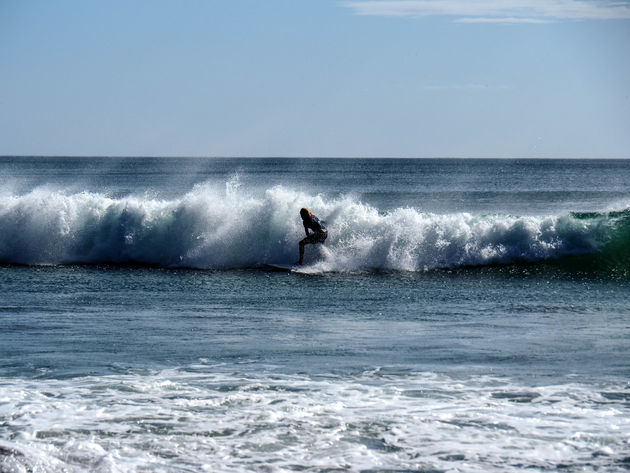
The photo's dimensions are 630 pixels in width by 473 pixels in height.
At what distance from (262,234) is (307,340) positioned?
1049 cm

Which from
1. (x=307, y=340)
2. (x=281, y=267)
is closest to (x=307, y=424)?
(x=307, y=340)

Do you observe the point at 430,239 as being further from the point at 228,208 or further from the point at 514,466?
the point at 514,466

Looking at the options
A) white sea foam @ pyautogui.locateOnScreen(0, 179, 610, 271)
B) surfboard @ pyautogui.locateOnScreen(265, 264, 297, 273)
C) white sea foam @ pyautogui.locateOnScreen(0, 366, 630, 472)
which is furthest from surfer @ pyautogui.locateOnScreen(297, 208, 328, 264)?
white sea foam @ pyautogui.locateOnScreen(0, 366, 630, 472)

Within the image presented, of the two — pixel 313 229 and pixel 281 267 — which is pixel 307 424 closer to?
pixel 313 229

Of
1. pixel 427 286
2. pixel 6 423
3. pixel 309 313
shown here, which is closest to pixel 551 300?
pixel 427 286

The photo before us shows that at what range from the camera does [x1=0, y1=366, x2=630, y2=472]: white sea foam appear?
7046 millimetres

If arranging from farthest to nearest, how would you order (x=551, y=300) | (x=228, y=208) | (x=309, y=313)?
(x=228, y=208)
(x=551, y=300)
(x=309, y=313)

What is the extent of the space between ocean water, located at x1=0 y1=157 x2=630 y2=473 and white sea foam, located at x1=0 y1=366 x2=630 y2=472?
0.03m

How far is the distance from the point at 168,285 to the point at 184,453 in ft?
34.3

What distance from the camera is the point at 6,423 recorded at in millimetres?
8070

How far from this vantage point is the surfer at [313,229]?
767 inches

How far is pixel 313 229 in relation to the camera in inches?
774

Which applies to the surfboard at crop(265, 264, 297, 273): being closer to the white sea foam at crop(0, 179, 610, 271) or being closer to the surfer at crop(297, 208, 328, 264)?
the surfer at crop(297, 208, 328, 264)

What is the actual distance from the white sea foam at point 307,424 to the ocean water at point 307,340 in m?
0.03
